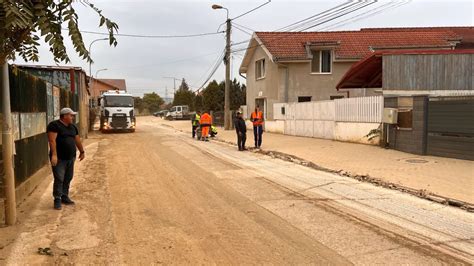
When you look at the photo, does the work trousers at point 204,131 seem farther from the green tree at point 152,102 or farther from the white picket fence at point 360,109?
the green tree at point 152,102

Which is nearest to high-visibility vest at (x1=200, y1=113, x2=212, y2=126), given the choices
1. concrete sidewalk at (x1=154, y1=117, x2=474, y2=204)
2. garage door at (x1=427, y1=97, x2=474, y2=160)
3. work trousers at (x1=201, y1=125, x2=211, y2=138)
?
work trousers at (x1=201, y1=125, x2=211, y2=138)

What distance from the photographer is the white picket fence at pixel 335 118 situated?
53.7 ft

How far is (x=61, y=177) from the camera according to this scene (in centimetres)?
716

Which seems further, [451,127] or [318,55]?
[318,55]

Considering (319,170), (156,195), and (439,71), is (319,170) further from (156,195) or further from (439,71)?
(439,71)

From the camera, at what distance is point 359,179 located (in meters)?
10.0

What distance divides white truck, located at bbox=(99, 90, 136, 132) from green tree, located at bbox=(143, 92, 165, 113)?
83607mm

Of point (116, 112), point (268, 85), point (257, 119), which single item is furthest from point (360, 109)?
point (116, 112)

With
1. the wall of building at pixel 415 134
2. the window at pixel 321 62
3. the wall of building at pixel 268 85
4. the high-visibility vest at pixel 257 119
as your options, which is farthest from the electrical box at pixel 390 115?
the window at pixel 321 62

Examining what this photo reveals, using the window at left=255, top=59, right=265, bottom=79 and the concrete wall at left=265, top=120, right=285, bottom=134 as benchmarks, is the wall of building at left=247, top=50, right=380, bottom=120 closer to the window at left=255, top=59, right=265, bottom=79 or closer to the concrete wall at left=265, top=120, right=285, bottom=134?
the concrete wall at left=265, top=120, right=285, bottom=134

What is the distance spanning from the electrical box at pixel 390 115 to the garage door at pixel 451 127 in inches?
53.6

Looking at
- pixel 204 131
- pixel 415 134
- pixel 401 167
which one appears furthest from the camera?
pixel 204 131

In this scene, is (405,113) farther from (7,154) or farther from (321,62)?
(321,62)

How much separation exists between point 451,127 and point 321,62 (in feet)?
56.8
